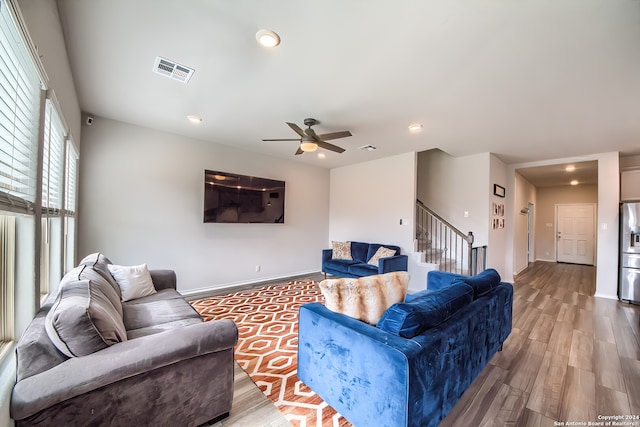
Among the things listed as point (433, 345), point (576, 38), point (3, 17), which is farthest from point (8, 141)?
point (576, 38)

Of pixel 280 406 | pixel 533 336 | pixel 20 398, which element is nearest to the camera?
pixel 20 398

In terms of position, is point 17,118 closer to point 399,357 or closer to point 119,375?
point 119,375

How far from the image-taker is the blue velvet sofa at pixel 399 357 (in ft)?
4.24

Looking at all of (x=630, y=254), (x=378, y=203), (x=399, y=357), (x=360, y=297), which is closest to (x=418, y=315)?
(x=399, y=357)

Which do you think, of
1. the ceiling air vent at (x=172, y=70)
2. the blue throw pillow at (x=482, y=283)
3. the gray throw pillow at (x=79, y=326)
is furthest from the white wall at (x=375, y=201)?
the gray throw pillow at (x=79, y=326)

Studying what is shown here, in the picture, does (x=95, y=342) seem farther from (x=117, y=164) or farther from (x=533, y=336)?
(x=533, y=336)

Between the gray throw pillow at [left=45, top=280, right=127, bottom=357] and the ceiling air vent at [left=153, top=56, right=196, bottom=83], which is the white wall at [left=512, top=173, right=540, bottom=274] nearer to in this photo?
the ceiling air vent at [left=153, top=56, right=196, bottom=83]

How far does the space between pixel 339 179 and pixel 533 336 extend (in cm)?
458

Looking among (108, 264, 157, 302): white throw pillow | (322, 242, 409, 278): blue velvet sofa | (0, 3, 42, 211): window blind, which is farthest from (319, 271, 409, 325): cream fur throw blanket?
(322, 242, 409, 278): blue velvet sofa

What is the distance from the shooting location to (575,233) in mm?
7973

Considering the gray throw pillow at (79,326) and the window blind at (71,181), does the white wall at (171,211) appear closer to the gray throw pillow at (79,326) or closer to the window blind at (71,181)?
the window blind at (71,181)

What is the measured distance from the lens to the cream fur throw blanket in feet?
5.57

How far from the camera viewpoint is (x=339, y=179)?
6.35 meters

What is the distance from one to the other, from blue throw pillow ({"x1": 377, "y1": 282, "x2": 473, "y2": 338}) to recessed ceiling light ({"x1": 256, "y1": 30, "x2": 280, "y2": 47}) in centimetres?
207
